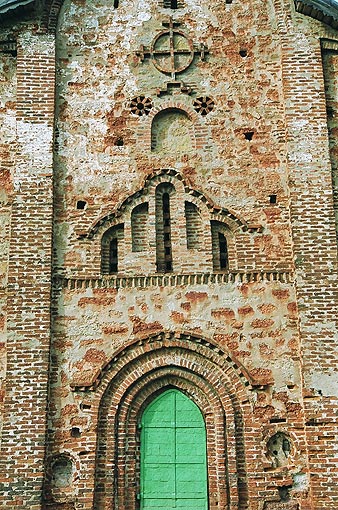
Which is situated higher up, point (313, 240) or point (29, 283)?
point (313, 240)

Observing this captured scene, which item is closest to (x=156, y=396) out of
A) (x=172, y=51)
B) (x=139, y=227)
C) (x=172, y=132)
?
(x=139, y=227)

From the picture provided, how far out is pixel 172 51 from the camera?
1309 cm

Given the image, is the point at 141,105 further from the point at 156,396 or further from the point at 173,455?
the point at 173,455

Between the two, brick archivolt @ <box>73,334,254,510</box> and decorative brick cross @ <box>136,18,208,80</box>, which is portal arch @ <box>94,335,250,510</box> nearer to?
brick archivolt @ <box>73,334,254,510</box>

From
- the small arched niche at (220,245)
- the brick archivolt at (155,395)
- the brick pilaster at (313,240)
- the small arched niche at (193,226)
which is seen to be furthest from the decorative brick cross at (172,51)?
the brick archivolt at (155,395)

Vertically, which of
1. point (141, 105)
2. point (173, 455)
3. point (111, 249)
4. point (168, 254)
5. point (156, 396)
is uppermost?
point (141, 105)

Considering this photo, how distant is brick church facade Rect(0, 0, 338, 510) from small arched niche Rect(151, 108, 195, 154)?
4 centimetres

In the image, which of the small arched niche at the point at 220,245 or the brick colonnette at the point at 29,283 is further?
the small arched niche at the point at 220,245

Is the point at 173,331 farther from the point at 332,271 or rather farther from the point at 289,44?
the point at 289,44

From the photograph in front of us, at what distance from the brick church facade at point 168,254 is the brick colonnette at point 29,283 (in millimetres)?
25

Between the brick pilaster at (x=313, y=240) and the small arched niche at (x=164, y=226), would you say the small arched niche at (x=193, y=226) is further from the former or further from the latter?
the brick pilaster at (x=313, y=240)

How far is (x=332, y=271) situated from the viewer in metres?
11.6

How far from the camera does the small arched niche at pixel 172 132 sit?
497 inches

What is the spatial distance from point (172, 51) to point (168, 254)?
3619mm
